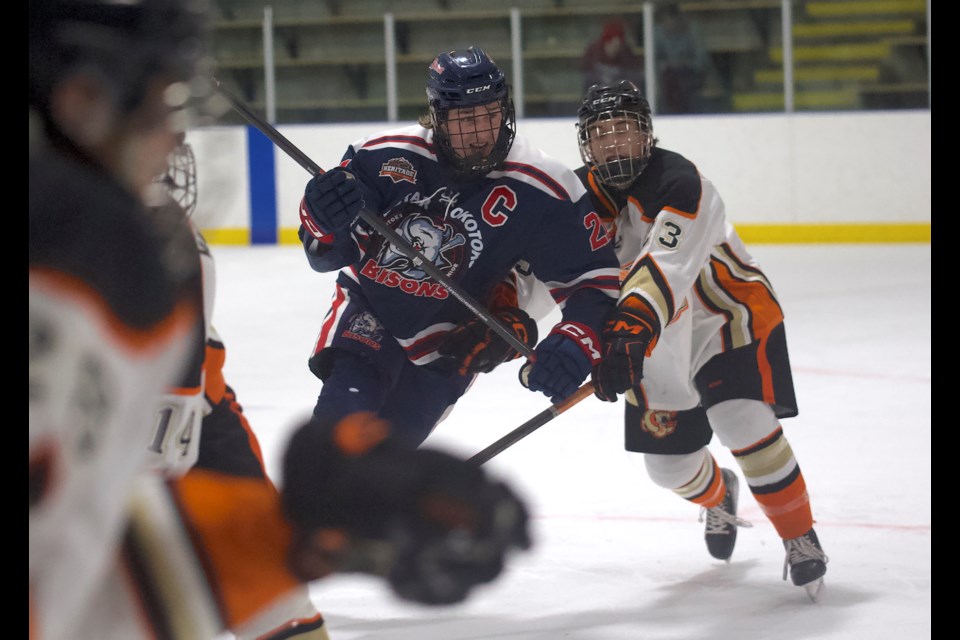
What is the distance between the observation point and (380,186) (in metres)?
2.52

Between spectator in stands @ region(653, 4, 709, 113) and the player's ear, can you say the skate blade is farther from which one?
spectator in stands @ region(653, 4, 709, 113)

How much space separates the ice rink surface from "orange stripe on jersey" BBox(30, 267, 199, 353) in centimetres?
19

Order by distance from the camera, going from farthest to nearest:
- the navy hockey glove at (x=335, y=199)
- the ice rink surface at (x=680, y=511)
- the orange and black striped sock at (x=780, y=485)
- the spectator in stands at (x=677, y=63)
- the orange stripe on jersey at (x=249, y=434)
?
the spectator in stands at (x=677, y=63) → the orange and black striped sock at (x=780, y=485) → the ice rink surface at (x=680, y=511) → the navy hockey glove at (x=335, y=199) → the orange stripe on jersey at (x=249, y=434)

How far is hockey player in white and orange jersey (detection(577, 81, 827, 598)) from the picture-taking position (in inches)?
98.7

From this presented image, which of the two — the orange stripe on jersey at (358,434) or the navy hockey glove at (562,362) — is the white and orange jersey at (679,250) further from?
the orange stripe on jersey at (358,434)

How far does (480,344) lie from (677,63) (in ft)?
18.2

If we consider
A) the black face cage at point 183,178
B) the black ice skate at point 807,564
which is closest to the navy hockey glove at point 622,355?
the black ice skate at point 807,564

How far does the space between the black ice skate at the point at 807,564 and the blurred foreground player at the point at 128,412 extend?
5.83 ft

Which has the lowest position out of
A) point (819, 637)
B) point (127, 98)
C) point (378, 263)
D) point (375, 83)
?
point (819, 637)

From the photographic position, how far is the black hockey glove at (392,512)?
2.98 ft

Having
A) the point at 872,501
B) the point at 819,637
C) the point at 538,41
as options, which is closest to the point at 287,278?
the point at 538,41

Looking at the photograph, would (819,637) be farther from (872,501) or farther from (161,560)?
(161,560)

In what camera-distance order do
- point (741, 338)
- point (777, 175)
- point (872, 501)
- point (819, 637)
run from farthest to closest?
point (777, 175) < point (872, 501) < point (741, 338) < point (819, 637)
